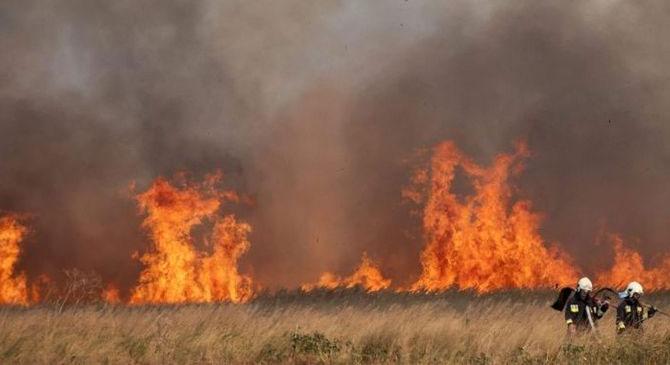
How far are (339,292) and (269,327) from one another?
985cm

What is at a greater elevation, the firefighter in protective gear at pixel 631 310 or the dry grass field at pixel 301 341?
the firefighter in protective gear at pixel 631 310

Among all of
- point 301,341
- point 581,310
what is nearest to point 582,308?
point 581,310

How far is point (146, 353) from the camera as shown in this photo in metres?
12.7

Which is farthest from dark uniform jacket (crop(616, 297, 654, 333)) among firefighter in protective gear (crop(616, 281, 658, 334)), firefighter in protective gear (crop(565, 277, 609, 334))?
firefighter in protective gear (crop(565, 277, 609, 334))

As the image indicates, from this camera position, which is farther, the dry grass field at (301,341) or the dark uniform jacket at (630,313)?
the dark uniform jacket at (630,313)

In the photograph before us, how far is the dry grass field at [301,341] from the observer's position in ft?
40.0

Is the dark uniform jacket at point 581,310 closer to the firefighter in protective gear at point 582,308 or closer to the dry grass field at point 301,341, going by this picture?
the firefighter in protective gear at point 582,308

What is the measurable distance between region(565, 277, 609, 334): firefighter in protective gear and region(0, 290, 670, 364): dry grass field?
1.26 ft

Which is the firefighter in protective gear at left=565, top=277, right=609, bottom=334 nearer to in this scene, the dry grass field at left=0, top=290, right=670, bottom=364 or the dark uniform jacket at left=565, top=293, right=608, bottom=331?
the dark uniform jacket at left=565, top=293, right=608, bottom=331

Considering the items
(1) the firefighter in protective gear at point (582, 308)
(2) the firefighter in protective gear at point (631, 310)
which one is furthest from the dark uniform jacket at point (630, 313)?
(1) the firefighter in protective gear at point (582, 308)

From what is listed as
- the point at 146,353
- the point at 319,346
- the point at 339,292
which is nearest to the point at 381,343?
the point at 319,346

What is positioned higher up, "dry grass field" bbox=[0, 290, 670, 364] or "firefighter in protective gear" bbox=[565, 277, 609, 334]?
"firefighter in protective gear" bbox=[565, 277, 609, 334]

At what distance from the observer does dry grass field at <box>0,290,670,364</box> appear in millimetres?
12195

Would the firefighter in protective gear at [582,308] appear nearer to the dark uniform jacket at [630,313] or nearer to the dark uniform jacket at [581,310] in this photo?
the dark uniform jacket at [581,310]
